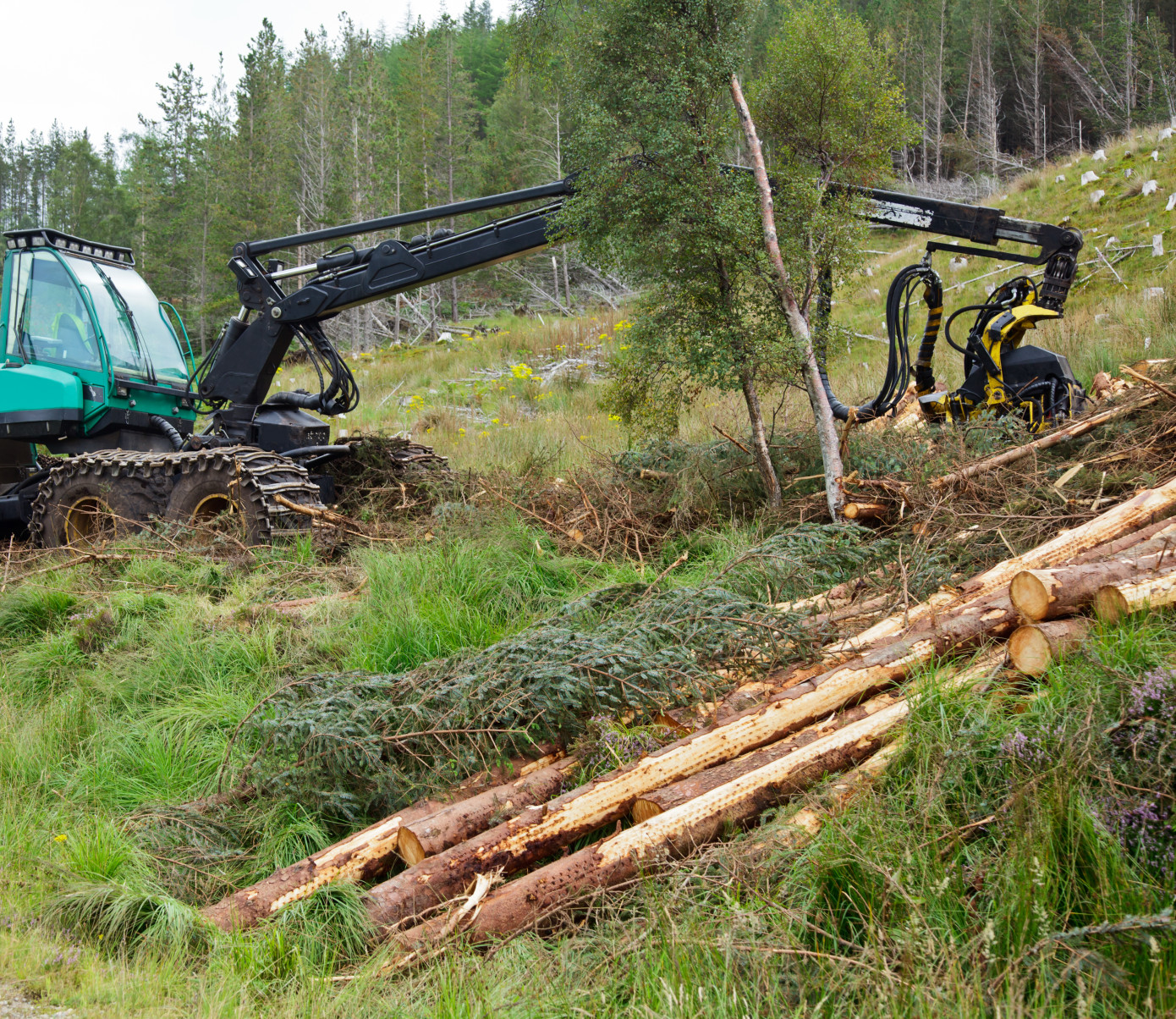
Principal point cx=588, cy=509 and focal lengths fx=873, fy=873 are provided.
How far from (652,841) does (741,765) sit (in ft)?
1.61

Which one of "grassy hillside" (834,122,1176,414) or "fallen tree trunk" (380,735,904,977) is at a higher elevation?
"grassy hillside" (834,122,1176,414)

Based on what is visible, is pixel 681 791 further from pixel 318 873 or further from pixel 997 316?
pixel 997 316

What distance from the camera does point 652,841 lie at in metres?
2.97

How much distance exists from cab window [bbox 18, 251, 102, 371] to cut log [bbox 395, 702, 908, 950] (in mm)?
7815

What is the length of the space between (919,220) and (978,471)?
114 inches

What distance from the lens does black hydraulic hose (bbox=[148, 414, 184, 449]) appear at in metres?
8.97

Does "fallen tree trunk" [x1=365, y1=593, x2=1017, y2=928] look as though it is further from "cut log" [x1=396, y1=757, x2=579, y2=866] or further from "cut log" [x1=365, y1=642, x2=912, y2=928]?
"cut log" [x1=396, y1=757, x2=579, y2=866]

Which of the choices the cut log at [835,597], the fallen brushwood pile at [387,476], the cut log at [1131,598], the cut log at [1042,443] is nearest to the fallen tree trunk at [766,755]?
the cut log at [1131,598]

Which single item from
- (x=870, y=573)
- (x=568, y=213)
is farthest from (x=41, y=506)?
(x=870, y=573)

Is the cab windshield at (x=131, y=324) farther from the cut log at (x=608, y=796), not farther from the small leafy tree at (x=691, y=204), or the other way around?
the cut log at (x=608, y=796)

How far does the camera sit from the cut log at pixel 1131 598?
134 inches

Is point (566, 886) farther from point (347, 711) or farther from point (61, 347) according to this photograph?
point (61, 347)

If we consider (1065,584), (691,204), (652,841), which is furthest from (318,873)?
(691,204)

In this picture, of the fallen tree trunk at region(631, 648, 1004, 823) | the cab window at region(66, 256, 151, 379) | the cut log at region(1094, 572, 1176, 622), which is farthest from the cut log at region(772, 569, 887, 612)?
the cab window at region(66, 256, 151, 379)
